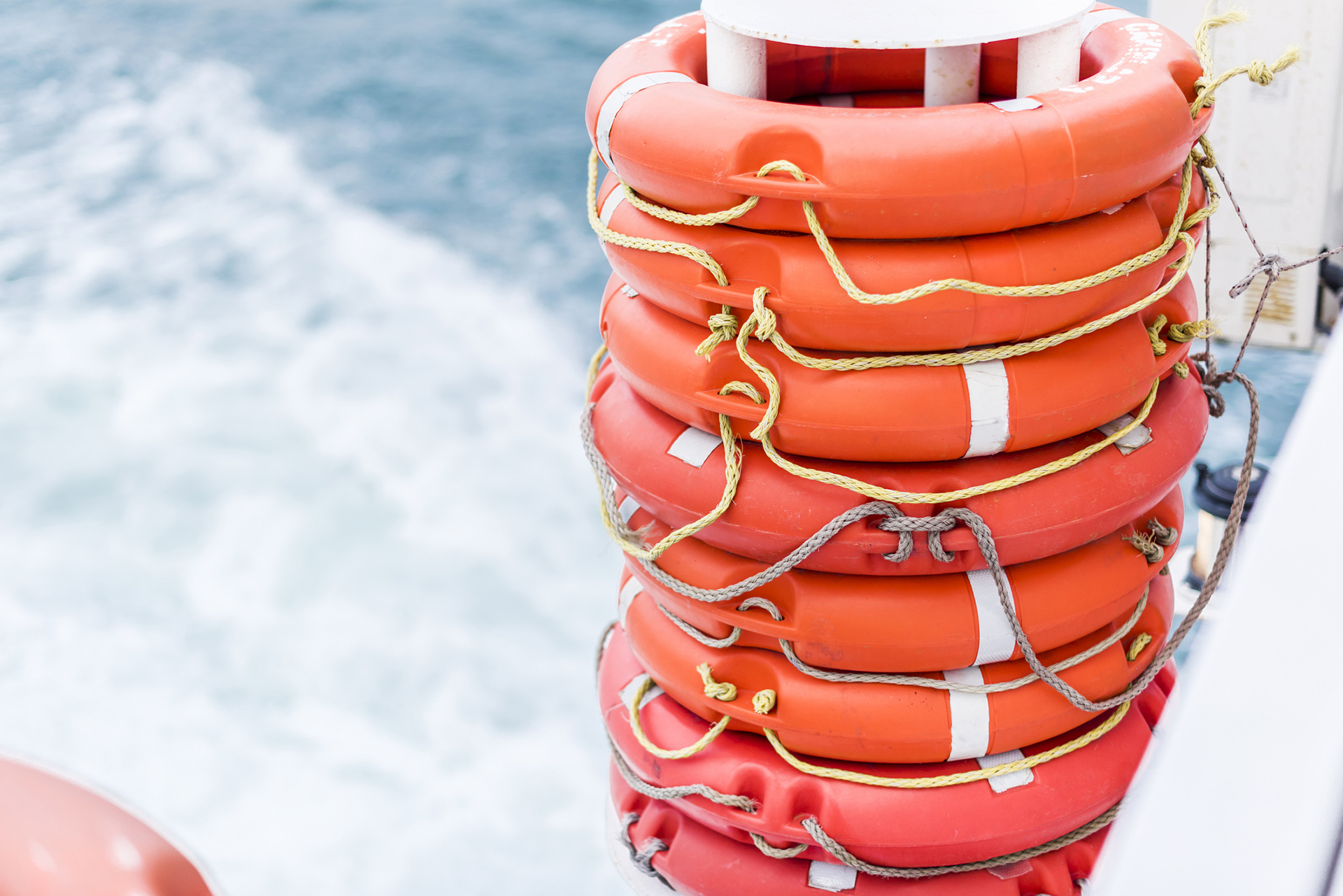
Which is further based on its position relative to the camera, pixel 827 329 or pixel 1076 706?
pixel 1076 706

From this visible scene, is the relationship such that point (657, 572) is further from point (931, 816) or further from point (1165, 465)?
point (1165, 465)

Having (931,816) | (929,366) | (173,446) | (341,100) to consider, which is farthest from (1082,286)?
(341,100)

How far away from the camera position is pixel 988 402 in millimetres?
1312

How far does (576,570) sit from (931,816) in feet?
8.97

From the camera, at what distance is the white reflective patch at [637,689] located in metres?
1.69

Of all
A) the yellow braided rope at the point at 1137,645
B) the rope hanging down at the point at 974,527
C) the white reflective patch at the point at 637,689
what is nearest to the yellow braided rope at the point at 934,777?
the rope hanging down at the point at 974,527

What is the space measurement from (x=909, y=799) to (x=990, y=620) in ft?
0.79

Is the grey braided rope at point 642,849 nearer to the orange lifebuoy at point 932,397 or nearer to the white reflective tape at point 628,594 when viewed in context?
the white reflective tape at point 628,594

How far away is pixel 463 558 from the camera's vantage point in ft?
13.6

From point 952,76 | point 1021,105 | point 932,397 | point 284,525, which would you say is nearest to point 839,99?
point 952,76

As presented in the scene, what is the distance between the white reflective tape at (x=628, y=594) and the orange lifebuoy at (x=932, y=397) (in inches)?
15.6

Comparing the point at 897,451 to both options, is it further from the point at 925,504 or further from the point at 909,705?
the point at 909,705

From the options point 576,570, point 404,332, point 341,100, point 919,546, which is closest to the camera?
point 919,546

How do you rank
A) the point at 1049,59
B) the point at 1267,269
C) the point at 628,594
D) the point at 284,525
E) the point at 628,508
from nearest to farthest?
the point at 1049,59
the point at 1267,269
the point at 628,508
the point at 628,594
the point at 284,525
